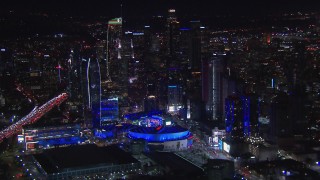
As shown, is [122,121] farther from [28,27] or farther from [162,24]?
[162,24]

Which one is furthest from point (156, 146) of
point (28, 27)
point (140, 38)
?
point (140, 38)

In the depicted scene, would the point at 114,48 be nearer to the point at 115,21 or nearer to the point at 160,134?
the point at 115,21

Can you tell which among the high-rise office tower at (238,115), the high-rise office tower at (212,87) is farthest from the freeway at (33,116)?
the high-rise office tower at (238,115)

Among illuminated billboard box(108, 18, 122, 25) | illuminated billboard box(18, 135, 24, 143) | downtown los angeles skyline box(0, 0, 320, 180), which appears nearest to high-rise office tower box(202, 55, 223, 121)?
downtown los angeles skyline box(0, 0, 320, 180)

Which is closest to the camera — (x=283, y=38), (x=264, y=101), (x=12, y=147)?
(x=12, y=147)

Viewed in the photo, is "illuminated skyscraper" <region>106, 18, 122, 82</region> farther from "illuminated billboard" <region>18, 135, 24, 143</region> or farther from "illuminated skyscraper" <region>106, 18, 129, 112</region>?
"illuminated billboard" <region>18, 135, 24, 143</region>

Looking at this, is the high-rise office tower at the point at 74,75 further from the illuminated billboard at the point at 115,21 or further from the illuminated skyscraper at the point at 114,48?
the illuminated billboard at the point at 115,21

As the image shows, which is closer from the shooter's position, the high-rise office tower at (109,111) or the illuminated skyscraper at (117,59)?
the high-rise office tower at (109,111)
